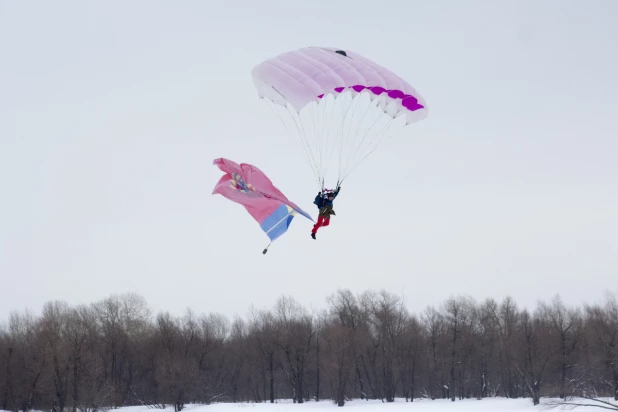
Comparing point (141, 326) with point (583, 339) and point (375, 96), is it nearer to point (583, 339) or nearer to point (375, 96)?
point (583, 339)

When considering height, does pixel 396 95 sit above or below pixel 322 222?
above

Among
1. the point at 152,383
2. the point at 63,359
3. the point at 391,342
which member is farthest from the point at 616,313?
the point at 63,359

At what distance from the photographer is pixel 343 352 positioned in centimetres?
4909

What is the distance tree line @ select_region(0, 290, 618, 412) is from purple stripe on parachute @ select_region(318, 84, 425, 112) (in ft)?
97.2

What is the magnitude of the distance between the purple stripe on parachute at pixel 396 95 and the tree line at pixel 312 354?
29633 millimetres

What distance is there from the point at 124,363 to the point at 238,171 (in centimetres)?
4217

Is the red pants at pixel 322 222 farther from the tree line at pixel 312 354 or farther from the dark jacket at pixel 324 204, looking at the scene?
the tree line at pixel 312 354

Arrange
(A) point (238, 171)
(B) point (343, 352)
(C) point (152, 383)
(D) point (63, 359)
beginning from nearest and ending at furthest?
(A) point (238, 171) → (D) point (63, 359) → (B) point (343, 352) → (C) point (152, 383)

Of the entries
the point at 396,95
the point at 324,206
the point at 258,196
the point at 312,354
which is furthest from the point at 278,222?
the point at 312,354

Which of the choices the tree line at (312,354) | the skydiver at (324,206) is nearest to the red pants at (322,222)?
the skydiver at (324,206)

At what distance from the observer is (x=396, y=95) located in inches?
680

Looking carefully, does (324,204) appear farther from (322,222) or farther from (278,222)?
(278,222)

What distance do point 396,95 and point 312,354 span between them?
41.2 m

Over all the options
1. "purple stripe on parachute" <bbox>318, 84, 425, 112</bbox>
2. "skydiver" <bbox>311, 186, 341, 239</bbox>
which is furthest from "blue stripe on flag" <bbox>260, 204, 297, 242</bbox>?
"purple stripe on parachute" <bbox>318, 84, 425, 112</bbox>
